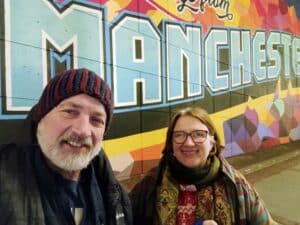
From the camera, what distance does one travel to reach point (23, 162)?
1291mm

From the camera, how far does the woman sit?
1.79 m

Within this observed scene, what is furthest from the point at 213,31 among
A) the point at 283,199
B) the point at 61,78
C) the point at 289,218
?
the point at 61,78

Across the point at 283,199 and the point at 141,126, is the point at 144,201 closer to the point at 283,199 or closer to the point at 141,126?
the point at 141,126

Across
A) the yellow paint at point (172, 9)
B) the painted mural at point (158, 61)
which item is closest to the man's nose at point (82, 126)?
the painted mural at point (158, 61)

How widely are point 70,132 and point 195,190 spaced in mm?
726

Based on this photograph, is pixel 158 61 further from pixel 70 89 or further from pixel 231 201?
pixel 70 89

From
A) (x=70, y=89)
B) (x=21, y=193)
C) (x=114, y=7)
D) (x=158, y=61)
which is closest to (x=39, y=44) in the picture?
(x=114, y=7)

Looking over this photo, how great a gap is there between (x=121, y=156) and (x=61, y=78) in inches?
122

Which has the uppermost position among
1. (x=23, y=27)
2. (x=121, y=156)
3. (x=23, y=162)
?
(x=23, y=27)

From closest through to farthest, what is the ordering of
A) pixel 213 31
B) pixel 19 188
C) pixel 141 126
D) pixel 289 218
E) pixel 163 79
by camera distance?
pixel 19 188
pixel 289 218
pixel 141 126
pixel 163 79
pixel 213 31

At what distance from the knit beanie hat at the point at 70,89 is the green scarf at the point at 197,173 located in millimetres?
617

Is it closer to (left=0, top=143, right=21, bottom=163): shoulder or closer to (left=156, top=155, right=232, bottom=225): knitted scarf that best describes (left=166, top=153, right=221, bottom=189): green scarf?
(left=156, top=155, right=232, bottom=225): knitted scarf

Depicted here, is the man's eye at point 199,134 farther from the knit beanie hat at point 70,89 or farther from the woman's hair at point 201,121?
the knit beanie hat at point 70,89

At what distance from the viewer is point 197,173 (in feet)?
5.94
